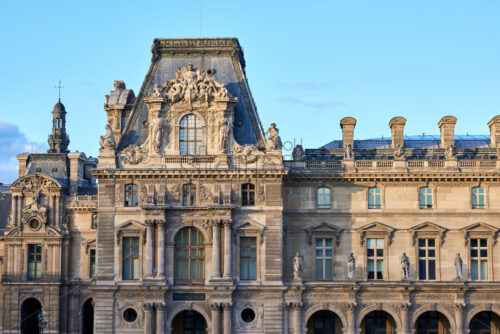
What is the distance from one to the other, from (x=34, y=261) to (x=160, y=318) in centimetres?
2478

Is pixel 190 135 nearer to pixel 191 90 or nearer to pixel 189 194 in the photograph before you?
pixel 191 90

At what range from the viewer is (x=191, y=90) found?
2579 inches

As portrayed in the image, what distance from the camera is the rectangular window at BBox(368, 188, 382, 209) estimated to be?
6806 cm

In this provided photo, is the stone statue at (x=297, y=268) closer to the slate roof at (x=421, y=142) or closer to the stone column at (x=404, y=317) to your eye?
the stone column at (x=404, y=317)

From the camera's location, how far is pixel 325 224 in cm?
6756

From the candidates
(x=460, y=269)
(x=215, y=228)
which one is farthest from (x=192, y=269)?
(x=460, y=269)

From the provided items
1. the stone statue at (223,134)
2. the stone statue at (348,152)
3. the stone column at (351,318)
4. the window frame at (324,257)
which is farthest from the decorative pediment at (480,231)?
the stone statue at (223,134)

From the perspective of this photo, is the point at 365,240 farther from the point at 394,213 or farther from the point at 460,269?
the point at 460,269

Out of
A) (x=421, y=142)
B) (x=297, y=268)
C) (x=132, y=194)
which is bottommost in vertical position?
(x=297, y=268)

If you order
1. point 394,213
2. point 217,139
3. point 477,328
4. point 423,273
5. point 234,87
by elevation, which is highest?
point 234,87

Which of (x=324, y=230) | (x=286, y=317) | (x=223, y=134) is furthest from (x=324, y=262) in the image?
(x=223, y=134)

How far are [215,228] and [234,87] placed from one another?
1180 cm

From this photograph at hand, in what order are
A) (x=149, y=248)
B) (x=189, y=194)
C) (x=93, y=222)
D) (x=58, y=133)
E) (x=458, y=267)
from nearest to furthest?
(x=149, y=248) < (x=189, y=194) < (x=458, y=267) < (x=93, y=222) < (x=58, y=133)

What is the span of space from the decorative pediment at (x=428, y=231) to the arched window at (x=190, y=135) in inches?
704
